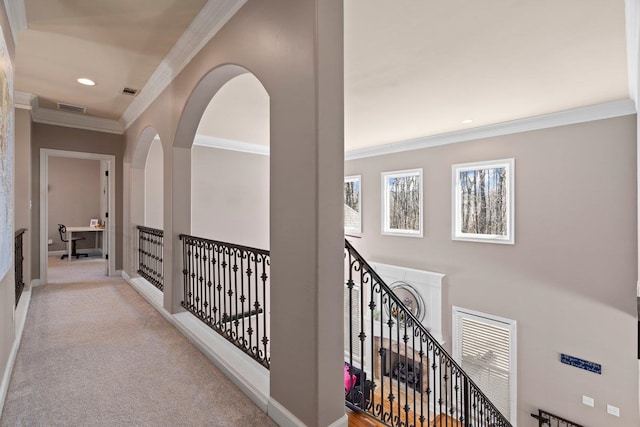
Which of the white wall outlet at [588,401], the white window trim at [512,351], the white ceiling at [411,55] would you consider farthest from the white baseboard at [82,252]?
the white wall outlet at [588,401]

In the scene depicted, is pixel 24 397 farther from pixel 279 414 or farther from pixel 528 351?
pixel 528 351

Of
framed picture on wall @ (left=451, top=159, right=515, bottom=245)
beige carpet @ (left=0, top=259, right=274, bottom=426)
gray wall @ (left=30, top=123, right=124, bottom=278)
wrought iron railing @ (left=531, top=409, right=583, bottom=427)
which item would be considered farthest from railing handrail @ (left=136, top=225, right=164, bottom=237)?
wrought iron railing @ (left=531, top=409, right=583, bottom=427)

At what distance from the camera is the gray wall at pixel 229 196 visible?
643 centimetres

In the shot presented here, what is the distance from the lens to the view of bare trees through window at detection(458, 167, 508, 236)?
19.0 feet

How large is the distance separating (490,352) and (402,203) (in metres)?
3.41

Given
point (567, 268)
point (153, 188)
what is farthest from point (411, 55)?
point (153, 188)

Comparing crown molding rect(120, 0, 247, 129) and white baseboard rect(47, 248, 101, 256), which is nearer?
crown molding rect(120, 0, 247, 129)

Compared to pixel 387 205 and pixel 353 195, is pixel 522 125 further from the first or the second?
pixel 353 195

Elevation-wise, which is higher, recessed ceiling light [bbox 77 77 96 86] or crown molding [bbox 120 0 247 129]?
recessed ceiling light [bbox 77 77 96 86]

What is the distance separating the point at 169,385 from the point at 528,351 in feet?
18.5

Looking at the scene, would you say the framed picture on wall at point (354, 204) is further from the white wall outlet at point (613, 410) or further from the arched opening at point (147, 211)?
the white wall outlet at point (613, 410)

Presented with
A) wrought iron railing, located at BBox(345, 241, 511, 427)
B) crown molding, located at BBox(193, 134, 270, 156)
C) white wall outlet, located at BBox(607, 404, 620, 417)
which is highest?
crown molding, located at BBox(193, 134, 270, 156)

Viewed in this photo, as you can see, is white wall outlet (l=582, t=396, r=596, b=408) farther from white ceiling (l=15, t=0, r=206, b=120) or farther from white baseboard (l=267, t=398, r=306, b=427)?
white ceiling (l=15, t=0, r=206, b=120)

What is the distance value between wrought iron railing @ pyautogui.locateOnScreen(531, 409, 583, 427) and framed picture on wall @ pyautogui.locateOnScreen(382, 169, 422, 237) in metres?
3.59
